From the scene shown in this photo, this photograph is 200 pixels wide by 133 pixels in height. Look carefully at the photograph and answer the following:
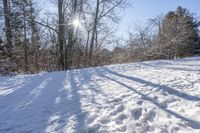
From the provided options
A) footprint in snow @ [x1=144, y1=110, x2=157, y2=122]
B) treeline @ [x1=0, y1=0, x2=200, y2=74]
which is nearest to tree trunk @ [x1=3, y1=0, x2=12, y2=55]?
treeline @ [x1=0, y1=0, x2=200, y2=74]

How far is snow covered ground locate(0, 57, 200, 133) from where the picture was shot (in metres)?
3.96

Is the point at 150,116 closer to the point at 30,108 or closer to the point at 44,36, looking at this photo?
the point at 30,108

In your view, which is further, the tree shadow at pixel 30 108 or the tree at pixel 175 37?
the tree at pixel 175 37

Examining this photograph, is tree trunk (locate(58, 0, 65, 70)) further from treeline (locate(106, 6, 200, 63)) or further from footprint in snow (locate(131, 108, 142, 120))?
footprint in snow (locate(131, 108, 142, 120))

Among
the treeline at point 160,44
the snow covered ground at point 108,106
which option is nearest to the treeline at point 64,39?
the treeline at point 160,44

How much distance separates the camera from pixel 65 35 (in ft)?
54.3

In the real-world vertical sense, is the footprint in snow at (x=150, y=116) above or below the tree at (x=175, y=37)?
below

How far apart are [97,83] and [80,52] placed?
1421cm

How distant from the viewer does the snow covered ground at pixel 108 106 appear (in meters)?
3.96

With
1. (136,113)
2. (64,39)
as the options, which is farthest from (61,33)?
(136,113)

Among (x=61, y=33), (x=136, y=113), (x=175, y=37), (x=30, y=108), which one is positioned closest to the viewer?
(x=136, y=113)

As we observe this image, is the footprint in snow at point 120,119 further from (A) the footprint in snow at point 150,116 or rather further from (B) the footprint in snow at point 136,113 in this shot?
(A) the footprint in snow at point 150,116

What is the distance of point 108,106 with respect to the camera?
488cm

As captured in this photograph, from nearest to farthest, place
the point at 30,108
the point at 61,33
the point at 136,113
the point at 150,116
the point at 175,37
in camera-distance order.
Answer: the point at 150,116 → the point at 136,113 → the point at 30,108 → the point at 61,33 → the point at 175,37
